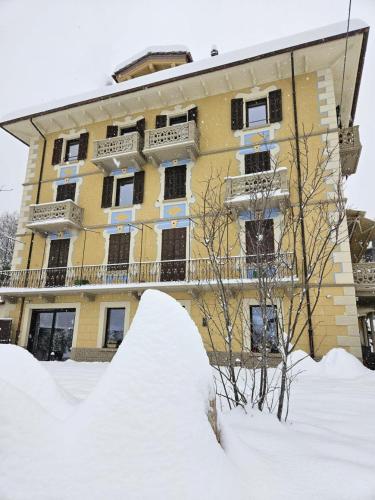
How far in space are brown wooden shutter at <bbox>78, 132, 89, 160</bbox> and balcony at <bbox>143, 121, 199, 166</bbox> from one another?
3764mm

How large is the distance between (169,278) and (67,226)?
5582 millimetres

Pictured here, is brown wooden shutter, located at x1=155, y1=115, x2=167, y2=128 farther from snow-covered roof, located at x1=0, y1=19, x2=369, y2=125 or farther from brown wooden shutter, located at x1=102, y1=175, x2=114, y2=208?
brown wooden shutter, located at x1=102, y1=175, x2=114, y2=208

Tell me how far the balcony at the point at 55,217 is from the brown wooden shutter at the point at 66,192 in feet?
3.41

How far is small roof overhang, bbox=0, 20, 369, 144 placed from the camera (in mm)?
12656

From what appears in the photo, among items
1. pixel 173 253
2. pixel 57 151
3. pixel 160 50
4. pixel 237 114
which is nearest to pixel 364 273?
pixel 173 253

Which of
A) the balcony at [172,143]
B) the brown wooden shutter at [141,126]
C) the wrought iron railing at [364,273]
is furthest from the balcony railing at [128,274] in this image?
the brown wooden shutter at [141,126]

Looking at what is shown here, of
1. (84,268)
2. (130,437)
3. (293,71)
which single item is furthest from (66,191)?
(130,437)

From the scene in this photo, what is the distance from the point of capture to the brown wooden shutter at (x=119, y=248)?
1420cm

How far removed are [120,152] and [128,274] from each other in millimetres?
5441

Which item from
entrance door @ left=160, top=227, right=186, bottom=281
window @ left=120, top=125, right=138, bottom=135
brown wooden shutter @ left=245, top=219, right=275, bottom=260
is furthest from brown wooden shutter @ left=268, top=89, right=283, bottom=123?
window @ left=120, top=125, right=138, bottom=135

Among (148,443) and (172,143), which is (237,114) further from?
(148,443)

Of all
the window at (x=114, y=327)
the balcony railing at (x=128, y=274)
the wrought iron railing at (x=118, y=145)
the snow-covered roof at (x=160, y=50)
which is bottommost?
the window at (x=114, y=327)

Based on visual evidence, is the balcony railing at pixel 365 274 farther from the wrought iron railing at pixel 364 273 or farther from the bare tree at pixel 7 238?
the bare tree at pixel 7 238

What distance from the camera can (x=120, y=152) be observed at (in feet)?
47.8
